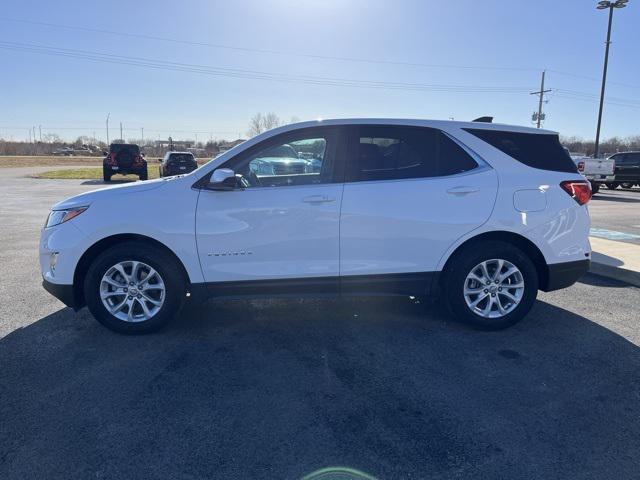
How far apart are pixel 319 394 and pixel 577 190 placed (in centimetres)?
308

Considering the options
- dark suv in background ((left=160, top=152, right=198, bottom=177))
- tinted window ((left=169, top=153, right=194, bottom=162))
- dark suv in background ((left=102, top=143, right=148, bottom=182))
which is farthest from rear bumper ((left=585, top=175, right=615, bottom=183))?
dark suv in background ((left=102, top=143, right=148, bottom=182))

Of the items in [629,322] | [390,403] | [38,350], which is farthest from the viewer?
[629,322]

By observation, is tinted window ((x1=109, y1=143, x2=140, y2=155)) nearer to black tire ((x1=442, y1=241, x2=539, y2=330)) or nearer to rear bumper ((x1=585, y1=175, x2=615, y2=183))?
rear bumper ((x1=585, y1=175, x2=615, y2=183))

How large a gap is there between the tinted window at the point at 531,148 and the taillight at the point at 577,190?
0.47ft

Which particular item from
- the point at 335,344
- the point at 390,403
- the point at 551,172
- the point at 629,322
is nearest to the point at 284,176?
the point at 335,344

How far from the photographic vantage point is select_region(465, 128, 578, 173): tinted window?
4.29 metres

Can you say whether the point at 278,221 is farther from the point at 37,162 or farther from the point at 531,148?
the point at 37,162

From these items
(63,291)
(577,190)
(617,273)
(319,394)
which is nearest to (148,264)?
(63,291)

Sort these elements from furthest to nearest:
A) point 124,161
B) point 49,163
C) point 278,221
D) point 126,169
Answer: point 49,163
point 126,169
point 124,161
point 278,221

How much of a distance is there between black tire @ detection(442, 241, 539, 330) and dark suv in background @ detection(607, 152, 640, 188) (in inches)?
900

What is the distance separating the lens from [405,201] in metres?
4.08

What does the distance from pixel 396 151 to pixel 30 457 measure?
3517 millimetres

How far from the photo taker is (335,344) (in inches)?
156

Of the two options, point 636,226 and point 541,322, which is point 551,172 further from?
point 636,226
